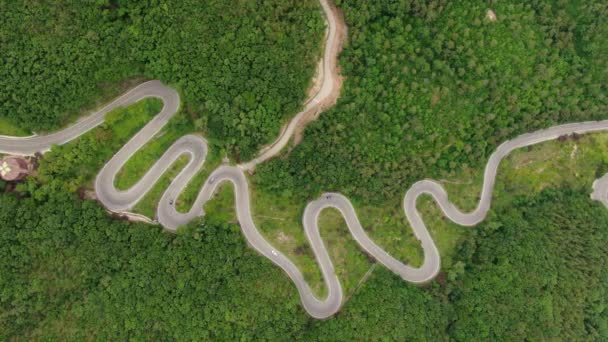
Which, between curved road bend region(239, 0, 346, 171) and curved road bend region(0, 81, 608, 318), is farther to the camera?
curved road bend region(239, 0, 346, 171)

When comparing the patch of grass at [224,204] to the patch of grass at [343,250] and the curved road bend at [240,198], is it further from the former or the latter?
the patch of grass at [343,250]

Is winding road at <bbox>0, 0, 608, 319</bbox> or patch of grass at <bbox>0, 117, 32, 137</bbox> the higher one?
patch of grass at <bbox>0, 117, 32, 137</bbox>

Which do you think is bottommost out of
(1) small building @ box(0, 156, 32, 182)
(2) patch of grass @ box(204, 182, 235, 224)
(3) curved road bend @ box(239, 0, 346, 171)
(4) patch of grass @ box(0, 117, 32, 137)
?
(2) patch of grass @ box(204, 182, 235, 224)

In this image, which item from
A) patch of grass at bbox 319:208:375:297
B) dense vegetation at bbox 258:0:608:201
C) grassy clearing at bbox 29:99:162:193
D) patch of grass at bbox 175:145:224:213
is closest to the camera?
grassy clearing at bbox 29:99:162:193

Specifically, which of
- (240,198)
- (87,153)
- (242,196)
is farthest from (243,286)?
(87,153)

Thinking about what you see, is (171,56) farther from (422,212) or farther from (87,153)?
(422,212)

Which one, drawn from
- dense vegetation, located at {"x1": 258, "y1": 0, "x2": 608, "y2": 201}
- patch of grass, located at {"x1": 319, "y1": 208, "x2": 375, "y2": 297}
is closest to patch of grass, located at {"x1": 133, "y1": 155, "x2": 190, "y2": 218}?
dense vegetation, located at {"x1": 258, "y1": 0, "x2": 608, "y2": 201}

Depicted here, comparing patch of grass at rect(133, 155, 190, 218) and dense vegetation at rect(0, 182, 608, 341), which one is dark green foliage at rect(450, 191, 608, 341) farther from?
patch of grass at rect(133, 155, 190, 218)
